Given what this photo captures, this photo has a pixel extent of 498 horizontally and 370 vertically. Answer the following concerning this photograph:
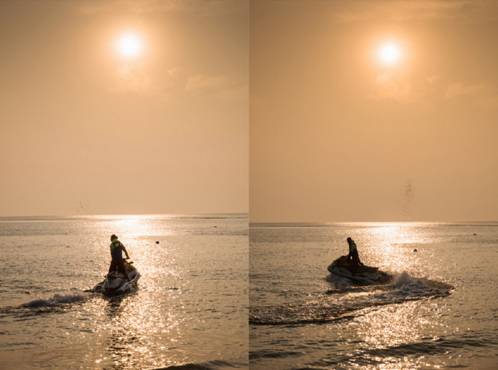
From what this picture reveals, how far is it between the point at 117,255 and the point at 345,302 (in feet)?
14.0

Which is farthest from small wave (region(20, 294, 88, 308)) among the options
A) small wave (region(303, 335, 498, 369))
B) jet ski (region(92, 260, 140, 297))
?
small wave (region(303, 335, 498, 369))

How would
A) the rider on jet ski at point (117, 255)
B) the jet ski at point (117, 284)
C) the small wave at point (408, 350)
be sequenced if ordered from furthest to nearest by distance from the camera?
1. the jet ski at point (117, 284)
2. the rider on jet ski at point (117, 255)
3. the small wave at point (408, 350)

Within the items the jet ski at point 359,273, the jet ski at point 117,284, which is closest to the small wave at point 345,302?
the jet ski at point 359,273

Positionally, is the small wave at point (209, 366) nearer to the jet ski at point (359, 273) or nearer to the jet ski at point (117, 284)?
the jet ski at point (117, 284)

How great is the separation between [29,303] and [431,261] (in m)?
15.9

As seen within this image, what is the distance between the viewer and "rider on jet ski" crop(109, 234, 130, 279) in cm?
1065

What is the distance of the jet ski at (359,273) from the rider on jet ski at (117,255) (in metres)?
4.73

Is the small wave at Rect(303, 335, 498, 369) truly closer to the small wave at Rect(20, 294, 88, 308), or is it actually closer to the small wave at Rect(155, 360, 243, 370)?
the small wave at Rect(155, 360, 243, 370)

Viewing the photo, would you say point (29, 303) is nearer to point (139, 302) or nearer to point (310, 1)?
point (139, 302)

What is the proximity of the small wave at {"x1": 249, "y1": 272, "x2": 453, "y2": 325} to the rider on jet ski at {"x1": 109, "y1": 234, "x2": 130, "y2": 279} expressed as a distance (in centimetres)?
269

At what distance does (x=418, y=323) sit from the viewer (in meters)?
8.45

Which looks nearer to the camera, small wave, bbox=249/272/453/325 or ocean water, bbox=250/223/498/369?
ocean water, bbox=250/223/498/369

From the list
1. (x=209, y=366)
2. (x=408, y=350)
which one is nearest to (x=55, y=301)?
(x=209, y=366)

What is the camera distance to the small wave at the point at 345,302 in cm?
892
